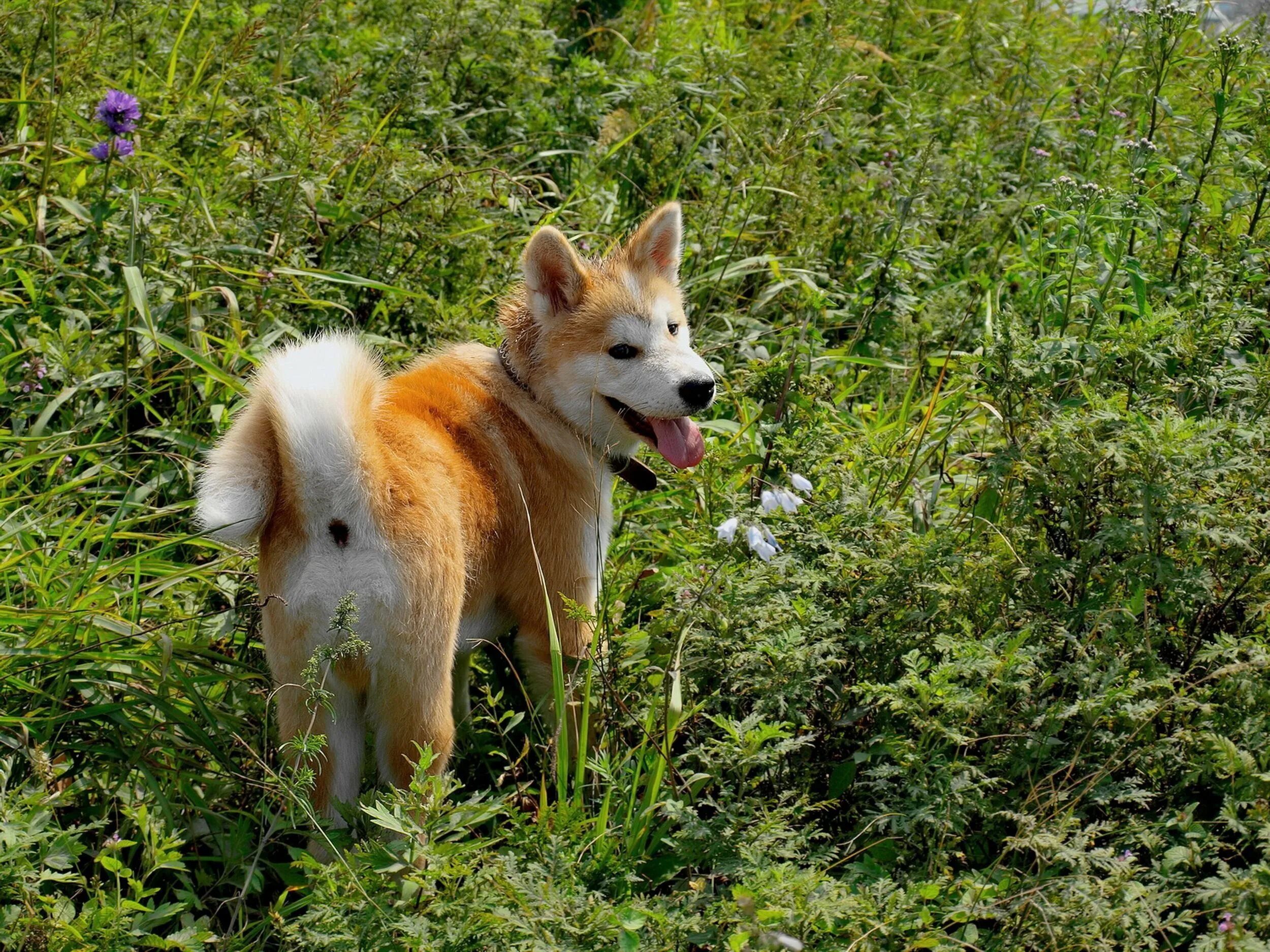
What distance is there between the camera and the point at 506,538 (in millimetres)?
3340

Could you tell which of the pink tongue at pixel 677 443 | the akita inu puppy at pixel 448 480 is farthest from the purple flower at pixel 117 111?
the pink tongue at pixel 677 443

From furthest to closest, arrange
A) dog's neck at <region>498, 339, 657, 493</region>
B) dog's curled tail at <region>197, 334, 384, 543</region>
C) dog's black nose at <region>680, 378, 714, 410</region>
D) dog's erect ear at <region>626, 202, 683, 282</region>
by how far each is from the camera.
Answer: dog's erect ear at <region>626, 202, 683, 282</region> < dog's neck at <region>498, 339, 657, 493</region> < dog's black nose at <region>680, 378, 714, 410</region> < dog's curled tail at <region>197, 334, 384, 543</region>

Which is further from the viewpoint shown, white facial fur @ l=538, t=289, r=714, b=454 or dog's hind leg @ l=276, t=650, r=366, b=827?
white facial fur @ l=538, t=289, r=714, b=454

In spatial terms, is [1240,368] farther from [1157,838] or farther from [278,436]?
[278,436]

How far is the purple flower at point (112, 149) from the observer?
3997mm

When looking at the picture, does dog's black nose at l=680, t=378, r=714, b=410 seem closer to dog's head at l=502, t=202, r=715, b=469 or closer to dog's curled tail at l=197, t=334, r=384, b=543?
dog's head at l=502, t=202, r=715, b=469

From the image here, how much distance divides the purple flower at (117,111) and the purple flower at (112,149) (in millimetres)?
39

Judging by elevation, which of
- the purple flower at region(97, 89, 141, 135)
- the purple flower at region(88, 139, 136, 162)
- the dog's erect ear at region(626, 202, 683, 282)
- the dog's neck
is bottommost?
the dog's neck

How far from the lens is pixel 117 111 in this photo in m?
3.95

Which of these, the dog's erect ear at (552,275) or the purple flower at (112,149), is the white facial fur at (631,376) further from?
the purple flower at (112,149)

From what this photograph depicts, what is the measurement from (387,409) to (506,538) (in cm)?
52

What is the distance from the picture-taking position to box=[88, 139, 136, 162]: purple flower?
157 inches

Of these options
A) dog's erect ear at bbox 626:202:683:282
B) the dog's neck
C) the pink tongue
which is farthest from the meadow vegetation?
dog's erect ear at bbox 626:202:683:282

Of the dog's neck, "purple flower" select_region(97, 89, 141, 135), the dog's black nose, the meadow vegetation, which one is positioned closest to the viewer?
the meadow vegetation
